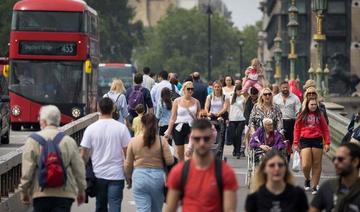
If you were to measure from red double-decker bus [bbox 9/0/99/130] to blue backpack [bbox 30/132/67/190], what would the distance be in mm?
25508

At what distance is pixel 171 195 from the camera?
34.8 ft

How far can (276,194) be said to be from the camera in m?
10.4

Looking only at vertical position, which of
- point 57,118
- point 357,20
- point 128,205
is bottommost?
point 128,205

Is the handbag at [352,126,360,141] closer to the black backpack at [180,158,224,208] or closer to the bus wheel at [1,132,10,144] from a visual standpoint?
the black backpack at [180,158,224,208]

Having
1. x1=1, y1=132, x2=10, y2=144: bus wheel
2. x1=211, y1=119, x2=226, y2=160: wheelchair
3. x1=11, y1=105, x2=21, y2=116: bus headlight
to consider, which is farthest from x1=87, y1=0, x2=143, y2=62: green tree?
x1=211, y1=119, x2=226, y2=160: wheelchair

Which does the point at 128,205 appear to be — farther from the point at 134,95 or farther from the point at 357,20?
the point at 357,20

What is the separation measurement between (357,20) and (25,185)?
6499 cm

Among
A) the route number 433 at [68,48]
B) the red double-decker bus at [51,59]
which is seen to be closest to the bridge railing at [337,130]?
the route number 433 at [68,48]

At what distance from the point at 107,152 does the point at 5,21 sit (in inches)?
2899

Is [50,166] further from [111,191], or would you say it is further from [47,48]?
[47,48]

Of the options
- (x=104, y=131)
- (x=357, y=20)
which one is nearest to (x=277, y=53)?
(x=357, y=20)

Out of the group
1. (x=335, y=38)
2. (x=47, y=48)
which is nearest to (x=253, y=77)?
(x=47, y=48)

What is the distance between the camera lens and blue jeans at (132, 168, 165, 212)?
14425mm

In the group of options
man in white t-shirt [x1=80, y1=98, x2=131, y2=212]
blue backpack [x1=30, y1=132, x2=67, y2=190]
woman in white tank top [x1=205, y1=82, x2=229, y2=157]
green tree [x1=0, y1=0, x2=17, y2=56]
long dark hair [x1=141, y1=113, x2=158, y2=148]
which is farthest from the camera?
green tree [x1=0, y1=0, x2=17, y2=56]
